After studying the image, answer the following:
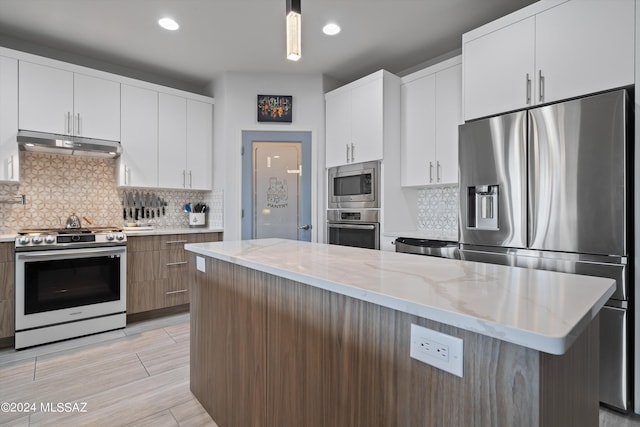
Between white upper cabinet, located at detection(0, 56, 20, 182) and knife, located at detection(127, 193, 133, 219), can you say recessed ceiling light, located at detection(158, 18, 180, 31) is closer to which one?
white upper cabinet, located at detection(0, 56, 20, 182)

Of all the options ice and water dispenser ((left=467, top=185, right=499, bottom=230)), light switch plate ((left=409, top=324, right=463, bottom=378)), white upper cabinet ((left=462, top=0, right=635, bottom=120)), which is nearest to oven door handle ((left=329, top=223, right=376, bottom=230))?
ice and water dispenser ((left=467, top=185, right=499, bottom=230))

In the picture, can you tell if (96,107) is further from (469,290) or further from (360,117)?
(469,290)

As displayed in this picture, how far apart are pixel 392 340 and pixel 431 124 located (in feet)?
9.06

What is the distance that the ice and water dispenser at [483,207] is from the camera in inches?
93.9

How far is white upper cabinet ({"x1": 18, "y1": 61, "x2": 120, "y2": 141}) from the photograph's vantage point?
9.86ft

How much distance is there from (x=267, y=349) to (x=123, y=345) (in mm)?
2094

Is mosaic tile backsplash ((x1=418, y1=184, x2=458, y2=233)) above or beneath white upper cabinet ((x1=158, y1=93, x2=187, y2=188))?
beneath

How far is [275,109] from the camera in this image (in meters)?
3.92

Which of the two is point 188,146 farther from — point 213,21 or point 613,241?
point 613,241

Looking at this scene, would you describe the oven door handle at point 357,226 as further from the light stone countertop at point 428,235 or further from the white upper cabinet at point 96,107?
the white upper cabinet at point 96,107

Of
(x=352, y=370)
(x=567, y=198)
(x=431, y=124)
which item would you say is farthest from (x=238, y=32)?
(x=352, y=370)

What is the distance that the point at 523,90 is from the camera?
7.59 ft

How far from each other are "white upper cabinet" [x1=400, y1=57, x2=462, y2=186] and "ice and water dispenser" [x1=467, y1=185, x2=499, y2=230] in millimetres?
595

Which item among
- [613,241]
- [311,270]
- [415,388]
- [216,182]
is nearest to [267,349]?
[311,270]
